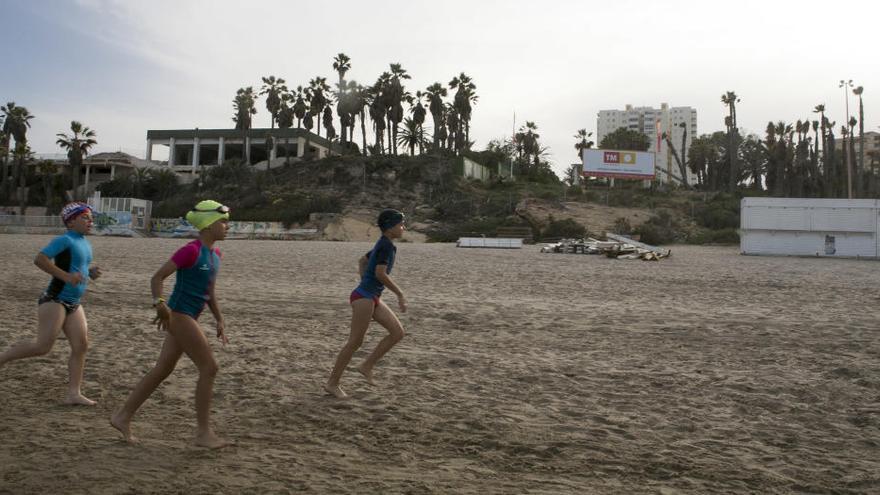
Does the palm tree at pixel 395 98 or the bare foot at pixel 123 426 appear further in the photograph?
the palm tree at pixel 395 98

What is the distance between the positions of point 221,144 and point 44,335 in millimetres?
73022

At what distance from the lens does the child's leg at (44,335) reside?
15.5ft

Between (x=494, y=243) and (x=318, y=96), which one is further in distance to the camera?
(x=318, y=96)

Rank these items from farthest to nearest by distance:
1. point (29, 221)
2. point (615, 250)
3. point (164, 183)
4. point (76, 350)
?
1. point (164, 183)
2. point (29, 221)
3. point (615, 250)
4. point (76, 350)

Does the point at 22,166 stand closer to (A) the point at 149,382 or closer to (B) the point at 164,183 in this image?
(B) the point at 164,183

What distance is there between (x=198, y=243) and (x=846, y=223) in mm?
32753

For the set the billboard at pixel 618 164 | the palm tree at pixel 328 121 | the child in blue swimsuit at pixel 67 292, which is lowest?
the child in blue swimsuit at pixel 67 292

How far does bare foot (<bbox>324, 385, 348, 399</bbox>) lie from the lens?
5.49m

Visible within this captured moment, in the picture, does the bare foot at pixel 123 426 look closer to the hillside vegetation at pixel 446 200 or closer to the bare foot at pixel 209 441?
the bare foot at pixel 209 441

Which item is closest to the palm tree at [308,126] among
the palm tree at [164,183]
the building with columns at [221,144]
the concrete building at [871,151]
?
the building with columns at [221,144]

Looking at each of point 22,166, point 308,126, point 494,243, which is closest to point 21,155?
point 22,166

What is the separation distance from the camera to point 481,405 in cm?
533

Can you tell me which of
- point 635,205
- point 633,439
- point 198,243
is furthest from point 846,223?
point 198,243

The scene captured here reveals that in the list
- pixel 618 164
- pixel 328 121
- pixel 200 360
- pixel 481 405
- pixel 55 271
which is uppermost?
pixel 328 121
